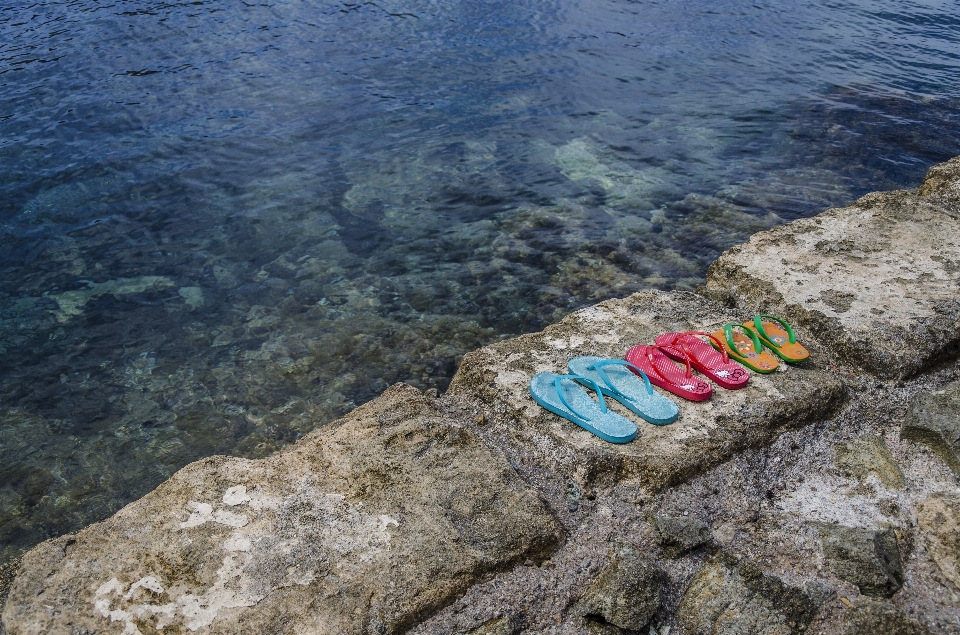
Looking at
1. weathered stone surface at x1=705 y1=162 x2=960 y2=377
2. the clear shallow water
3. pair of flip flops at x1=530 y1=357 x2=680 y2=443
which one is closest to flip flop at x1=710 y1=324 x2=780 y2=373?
weathered stone surface at x1=705 y1=162 x2=960 y2=377

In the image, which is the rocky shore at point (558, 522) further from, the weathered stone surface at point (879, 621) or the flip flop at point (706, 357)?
the flip flop at point (706, 357)

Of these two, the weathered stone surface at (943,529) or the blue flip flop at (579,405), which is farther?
the blue flip flop at (579,405)

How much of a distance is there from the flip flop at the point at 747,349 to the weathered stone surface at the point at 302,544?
4.75ft

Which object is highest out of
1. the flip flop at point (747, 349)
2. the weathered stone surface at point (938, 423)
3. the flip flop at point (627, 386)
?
the weathered stone surface at point (938, 423)

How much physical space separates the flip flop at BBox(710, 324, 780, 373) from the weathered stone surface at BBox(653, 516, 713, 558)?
3.57 feet

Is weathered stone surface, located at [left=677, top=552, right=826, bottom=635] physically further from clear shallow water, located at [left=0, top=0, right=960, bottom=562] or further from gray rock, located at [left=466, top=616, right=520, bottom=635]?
clear shallow water, located at [left=0, top=0, right=960, bottom=562]

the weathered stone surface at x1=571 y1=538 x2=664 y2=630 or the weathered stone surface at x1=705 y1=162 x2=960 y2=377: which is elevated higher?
the weathered stone surface at x1=705 y1=162 x2=960 y2=377

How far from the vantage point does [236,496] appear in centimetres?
274

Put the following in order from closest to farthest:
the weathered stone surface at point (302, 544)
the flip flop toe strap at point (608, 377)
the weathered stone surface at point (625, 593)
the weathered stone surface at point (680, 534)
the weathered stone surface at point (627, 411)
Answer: the weathered stone surface at point (302, 544) → the weathered stone surface at point (625, 593) → the weathered stone surface at point (680, 534) → the weathered stone surface at point (627, 411) → the flip flop toe strap at point (608, 377)

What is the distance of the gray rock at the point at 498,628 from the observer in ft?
7.80

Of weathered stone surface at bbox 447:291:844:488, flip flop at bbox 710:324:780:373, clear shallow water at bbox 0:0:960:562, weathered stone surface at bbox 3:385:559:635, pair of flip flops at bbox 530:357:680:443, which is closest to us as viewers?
weathered stone surface at bbox 3:385:559:635

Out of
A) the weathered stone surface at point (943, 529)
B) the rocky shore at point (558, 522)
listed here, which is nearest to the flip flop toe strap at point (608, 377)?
the rocky shore at point (558, 522)

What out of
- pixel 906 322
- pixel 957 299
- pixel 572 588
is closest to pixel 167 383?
pixel 572 588

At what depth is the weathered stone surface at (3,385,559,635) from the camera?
2311mm
